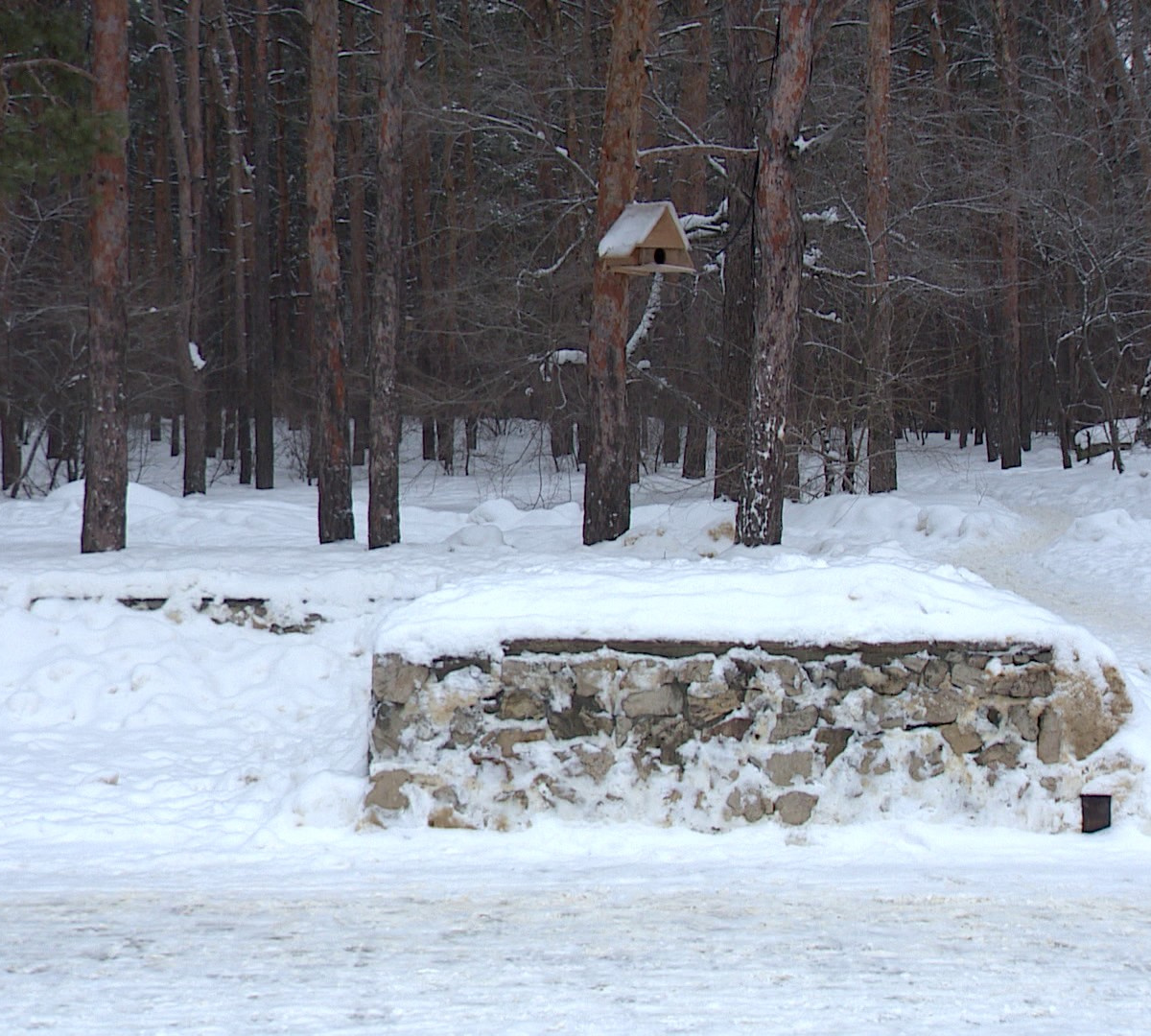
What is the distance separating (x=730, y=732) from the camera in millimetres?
5918

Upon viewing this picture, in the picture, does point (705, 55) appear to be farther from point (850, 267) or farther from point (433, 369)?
point (433, 369)

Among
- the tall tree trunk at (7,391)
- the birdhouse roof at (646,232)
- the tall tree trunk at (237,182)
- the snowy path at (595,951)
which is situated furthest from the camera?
the tall tree trunk at (237,182)

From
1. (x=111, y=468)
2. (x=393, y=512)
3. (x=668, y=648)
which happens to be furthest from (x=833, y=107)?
(x=668, y=648)

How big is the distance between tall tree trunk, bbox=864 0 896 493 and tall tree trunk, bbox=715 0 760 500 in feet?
6.79

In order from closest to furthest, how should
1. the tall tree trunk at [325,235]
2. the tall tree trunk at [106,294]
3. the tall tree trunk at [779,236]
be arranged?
the tall tree trunk at [779,236] → the tall tree trunk at [106,294] → the tall tree trunk at [325,235]

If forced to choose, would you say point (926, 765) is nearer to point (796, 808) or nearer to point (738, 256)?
point (796, 808)

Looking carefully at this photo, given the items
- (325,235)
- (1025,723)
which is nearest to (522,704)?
(1025,723)

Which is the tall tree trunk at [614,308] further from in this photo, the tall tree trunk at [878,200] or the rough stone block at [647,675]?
the rough stone block at [647,675]

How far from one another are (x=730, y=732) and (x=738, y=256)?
10.4 metres

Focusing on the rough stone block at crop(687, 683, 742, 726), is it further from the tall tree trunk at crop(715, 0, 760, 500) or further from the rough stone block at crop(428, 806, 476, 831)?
the tall tree trunk at crop(715, 0, 760, 500)

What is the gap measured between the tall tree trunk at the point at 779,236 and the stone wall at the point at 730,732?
459 centimetres

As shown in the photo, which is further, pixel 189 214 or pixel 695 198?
pixel 189 214

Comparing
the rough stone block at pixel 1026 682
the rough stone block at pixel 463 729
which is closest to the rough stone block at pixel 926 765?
the rough stone block at pixel 1026 682

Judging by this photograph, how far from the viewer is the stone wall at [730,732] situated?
19.3 ft
